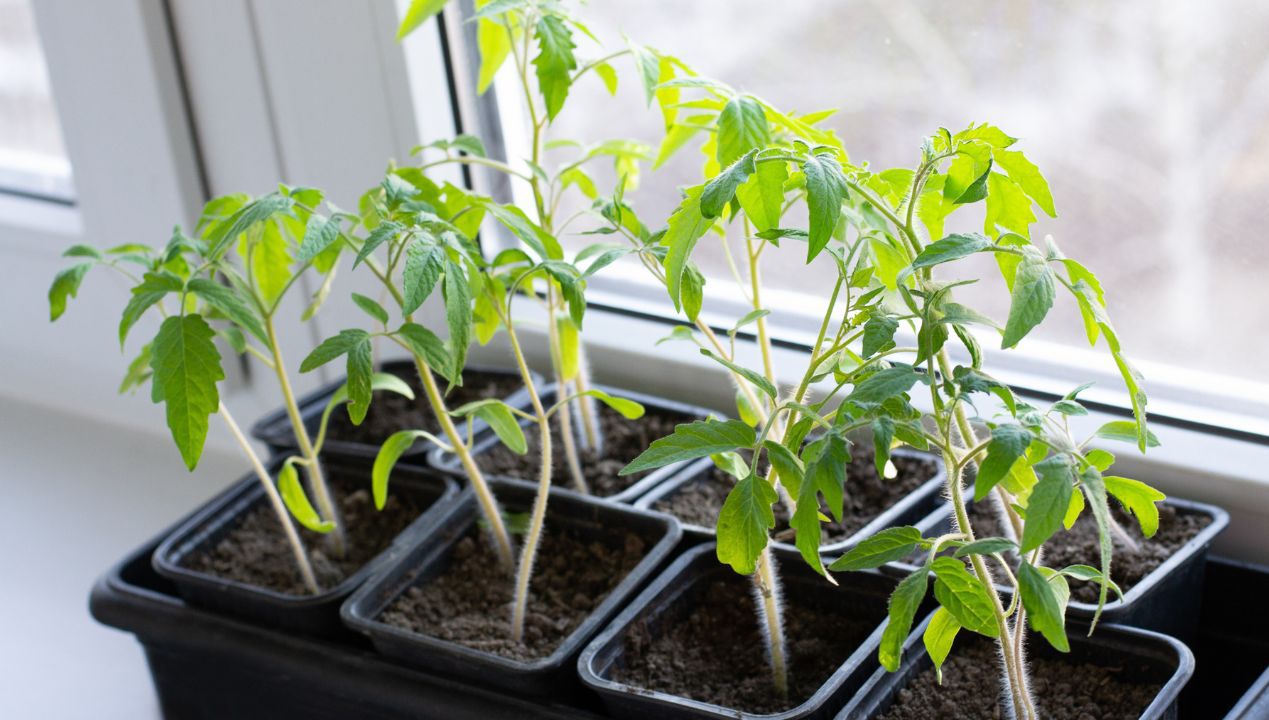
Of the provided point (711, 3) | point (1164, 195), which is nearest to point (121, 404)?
point (711, 3)

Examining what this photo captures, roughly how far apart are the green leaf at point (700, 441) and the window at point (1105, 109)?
0.42 metres

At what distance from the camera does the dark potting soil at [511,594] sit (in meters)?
0.90

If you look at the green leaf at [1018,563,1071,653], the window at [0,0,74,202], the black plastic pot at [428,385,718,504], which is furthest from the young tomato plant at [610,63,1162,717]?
the window at [0,0,74,202]

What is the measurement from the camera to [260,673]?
0.93 m

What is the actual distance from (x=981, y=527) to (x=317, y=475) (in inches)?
19.2

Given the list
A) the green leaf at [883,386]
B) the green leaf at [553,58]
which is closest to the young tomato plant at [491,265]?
the green leaf at [553,58]

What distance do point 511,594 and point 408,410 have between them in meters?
0.32

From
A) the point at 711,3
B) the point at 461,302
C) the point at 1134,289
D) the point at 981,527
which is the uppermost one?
the point at 711,3

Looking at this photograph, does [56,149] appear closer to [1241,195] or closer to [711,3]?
[711,3]

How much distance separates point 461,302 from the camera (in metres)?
0.71

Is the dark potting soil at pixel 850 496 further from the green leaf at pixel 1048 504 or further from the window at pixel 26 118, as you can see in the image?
the window at pixel 26 118

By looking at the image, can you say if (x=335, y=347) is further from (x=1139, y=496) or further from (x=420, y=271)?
(x=1139, y=496)

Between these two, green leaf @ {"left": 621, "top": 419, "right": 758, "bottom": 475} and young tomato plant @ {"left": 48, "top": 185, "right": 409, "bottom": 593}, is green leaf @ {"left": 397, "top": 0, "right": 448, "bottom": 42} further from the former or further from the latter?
green leaf @ {"left": 621, "top": 419, "right": 758, "bottom": 475}

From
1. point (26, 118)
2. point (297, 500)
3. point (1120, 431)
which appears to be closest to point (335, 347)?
point (297, 500)
